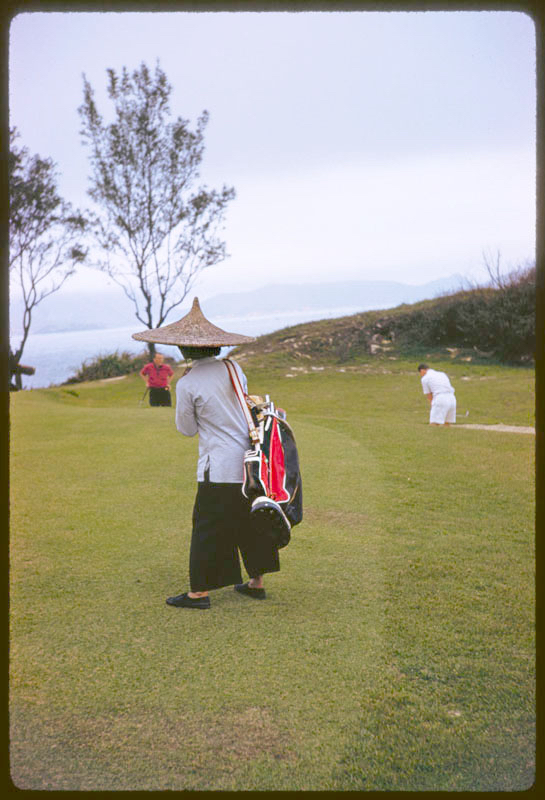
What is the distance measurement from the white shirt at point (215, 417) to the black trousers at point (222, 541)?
0.13 m

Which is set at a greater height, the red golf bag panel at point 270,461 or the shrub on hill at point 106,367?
the shrub on hill at point 106,367

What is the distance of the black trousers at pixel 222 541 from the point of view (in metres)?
4.65

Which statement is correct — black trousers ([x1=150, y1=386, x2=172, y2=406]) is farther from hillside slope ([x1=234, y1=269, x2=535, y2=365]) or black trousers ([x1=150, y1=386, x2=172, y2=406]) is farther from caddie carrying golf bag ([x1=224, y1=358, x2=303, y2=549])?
hillside slope ([x1=234, y1=269, x2=535, y2=365])

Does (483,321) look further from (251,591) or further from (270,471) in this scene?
(270,471)

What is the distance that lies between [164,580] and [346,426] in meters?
7.89

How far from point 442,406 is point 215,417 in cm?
969

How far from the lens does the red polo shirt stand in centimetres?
1548

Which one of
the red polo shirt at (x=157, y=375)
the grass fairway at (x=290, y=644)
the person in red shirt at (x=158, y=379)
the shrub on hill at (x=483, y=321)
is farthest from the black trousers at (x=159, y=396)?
the shrub on hill at (x=483, y=321)

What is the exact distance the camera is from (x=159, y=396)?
1656 centimetres

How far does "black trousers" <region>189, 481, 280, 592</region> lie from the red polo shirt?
11.0 metres

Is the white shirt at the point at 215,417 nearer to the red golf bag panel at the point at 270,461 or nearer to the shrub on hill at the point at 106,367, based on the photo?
the red golf bag panel at the point at 270,461

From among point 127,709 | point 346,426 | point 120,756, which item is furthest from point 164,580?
point 346,426

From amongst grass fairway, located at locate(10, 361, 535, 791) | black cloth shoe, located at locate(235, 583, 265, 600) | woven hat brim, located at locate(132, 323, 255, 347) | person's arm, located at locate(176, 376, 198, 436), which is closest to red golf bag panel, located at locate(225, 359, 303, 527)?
woven hat brim, located at locate(132, 323, 255, 347)

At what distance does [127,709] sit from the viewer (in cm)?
346
